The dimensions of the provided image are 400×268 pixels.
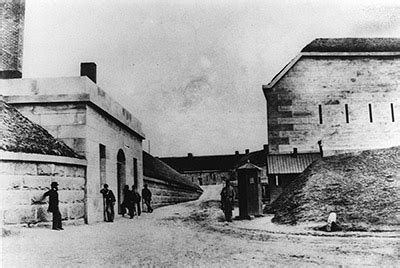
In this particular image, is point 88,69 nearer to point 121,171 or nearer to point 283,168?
point 121,171

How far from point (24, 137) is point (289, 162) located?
1159cm

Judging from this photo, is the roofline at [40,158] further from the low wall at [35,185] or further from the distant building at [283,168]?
the distant building at [283,168]

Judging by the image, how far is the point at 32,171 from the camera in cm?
1054

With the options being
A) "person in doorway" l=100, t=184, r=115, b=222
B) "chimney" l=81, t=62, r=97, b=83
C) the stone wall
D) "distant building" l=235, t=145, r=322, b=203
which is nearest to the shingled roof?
"distant building" l=235, t=145, r=322, b=203

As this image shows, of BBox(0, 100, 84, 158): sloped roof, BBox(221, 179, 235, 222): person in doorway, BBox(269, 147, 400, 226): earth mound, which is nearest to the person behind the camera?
BBox(0, 100, 84, 158): sloped roof

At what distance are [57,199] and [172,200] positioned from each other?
1699cm

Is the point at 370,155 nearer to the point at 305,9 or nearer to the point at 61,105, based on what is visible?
the point at 305,9

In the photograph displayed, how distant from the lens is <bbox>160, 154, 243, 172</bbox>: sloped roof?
62650mm

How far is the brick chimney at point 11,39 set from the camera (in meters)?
13.3

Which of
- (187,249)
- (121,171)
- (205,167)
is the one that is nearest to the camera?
(187,249)

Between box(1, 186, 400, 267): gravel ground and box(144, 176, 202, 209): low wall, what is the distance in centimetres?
1088

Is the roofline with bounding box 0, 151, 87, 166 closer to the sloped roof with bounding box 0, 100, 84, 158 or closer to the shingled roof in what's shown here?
the sloped roof with bounding box 0, 100, 84, 158

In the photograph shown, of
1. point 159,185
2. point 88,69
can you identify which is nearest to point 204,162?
point 159,185

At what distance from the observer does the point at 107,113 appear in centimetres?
1459
